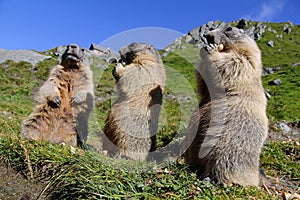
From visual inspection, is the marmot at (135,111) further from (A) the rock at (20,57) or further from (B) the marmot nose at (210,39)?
(A) the rock at (20,57)

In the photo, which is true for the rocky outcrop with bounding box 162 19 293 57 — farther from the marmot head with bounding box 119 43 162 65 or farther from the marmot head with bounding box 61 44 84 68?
the marmot head with bounding box 61 44 84 68

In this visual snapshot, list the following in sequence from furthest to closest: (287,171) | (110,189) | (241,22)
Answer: (241,22)
(287,171)
(110,189)

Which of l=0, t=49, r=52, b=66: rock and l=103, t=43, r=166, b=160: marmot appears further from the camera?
l=0, t=49, r=52, b=66: rock

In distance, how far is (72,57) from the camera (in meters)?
7.49

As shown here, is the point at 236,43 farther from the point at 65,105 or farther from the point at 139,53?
the point at 65,105

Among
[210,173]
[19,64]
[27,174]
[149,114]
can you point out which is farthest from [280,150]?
[19,64]

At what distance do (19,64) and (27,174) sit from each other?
23812mm

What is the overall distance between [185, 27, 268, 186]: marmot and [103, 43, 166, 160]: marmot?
1.62m

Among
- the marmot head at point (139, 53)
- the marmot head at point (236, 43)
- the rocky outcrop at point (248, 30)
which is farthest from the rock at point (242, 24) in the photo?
the marmot head at point (236, 43)

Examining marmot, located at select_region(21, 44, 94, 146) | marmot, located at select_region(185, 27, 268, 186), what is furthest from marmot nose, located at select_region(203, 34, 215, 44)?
marmot, located at select_region(21, 44, 94, 146)

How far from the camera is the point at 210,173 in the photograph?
4461 mm

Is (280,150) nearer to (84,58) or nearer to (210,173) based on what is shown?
(210,173)

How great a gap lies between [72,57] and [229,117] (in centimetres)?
435

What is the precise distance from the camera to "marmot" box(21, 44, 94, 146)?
6.70m
